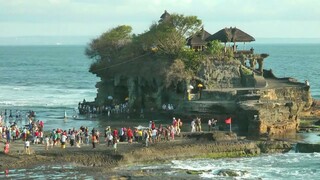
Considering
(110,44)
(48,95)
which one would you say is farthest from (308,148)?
(48,95)

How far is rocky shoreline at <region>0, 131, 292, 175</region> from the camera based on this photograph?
148 feet

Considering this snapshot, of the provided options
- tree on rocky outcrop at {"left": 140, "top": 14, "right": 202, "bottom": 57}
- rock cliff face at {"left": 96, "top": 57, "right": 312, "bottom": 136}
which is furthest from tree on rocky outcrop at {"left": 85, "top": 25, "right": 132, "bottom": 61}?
tree on rocky outcrop at {"left": 140, "top": 14, "right": 202, "bottom": 57}

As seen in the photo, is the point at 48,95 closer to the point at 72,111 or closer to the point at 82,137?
the point at 72,111

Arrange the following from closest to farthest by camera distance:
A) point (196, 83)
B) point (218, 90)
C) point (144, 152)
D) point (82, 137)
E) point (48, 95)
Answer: point (144, 152) < point (82, 137) < point (218, 90) < point (196, 83) < point (48, 95)

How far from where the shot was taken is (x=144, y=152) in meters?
48.4

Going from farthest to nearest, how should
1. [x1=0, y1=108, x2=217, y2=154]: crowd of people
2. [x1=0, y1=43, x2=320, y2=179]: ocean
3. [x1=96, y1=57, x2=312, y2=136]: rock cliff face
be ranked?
Result: 1. [x1=96, y1=57, x2=312, y2=136]: rock cliff face
2. [x1=0, y1=108, x2=217, y2=154]: crowd of people
3. [x1=0, y1=43, x2=320, y2=179]: ocean

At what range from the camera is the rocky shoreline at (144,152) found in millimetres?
45188

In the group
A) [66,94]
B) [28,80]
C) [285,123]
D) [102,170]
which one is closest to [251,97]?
[285,123]

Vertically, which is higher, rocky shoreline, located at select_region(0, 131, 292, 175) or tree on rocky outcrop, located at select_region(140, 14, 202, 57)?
tree on rocky outcrop, located at select_region(140, 14, 202, 57)

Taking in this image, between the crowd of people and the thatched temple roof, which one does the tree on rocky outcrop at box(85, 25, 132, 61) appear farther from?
the crowd of people

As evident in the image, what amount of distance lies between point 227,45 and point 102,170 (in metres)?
38.4

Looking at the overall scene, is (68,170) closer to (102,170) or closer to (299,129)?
(102,170)

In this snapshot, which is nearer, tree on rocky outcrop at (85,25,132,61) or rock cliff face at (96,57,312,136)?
rock cliff face at (96,57,312,136)

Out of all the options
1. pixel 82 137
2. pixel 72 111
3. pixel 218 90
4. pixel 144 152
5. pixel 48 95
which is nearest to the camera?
pixel 144 152
